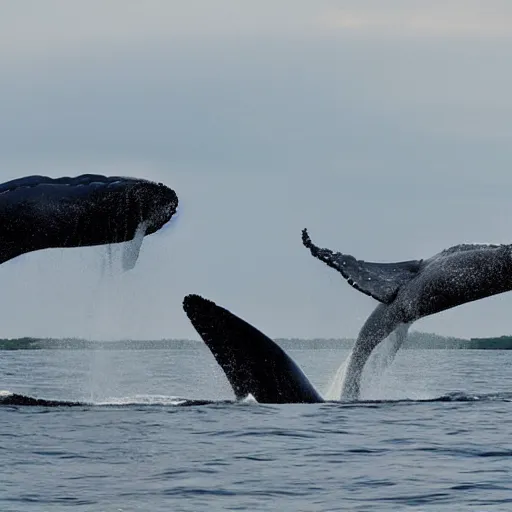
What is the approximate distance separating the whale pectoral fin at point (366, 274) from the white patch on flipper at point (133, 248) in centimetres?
599

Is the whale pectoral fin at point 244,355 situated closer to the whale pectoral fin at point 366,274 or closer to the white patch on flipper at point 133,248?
the whale pectoral fin at point 366,274

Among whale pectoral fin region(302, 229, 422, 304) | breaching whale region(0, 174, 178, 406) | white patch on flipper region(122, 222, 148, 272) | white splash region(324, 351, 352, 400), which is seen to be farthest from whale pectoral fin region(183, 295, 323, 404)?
breaching whale region(0, 174, 178, 406)

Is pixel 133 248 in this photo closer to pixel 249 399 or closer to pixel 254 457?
pixel 254 457

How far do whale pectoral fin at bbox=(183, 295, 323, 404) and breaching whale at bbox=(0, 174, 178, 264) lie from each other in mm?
4460

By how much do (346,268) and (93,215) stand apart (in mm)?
7172

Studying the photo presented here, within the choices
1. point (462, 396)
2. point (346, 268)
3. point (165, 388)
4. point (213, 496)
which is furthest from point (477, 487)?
point (165, 388)

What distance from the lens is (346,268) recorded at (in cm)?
2008

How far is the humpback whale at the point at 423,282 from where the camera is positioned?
2016 centimetres

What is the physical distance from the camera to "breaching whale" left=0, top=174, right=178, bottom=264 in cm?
1344

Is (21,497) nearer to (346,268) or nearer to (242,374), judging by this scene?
(242,374)

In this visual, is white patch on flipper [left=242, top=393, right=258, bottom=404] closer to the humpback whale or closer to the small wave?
the small wave

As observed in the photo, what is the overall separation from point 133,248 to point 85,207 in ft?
2.22

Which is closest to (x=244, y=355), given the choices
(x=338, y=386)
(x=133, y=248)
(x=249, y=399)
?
(x=249, y=399)

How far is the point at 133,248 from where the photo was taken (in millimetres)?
13867
